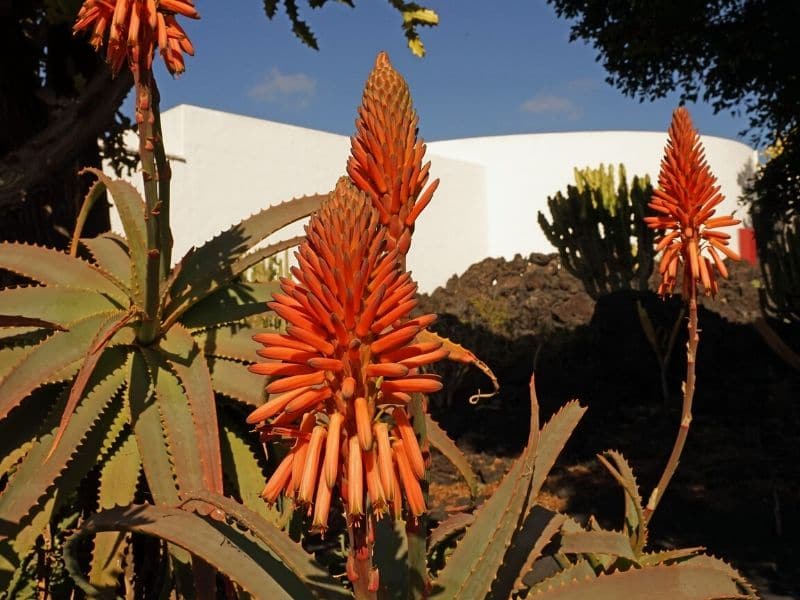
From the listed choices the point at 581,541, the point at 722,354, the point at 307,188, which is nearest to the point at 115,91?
the point at 581,541

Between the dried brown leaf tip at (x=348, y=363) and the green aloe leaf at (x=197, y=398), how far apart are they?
72 cm

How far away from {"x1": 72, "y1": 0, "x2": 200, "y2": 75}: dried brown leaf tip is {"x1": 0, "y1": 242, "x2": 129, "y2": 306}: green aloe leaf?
0.62 m

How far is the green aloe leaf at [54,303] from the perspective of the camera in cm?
186

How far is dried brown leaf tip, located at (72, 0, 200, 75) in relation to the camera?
5.03 ft

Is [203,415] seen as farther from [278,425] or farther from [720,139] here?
[720,139]

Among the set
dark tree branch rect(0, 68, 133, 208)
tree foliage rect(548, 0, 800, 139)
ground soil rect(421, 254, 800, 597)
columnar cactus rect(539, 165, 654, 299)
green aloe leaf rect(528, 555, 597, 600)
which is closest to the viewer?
green aloe leaf rect(528, 555, 597, 600)

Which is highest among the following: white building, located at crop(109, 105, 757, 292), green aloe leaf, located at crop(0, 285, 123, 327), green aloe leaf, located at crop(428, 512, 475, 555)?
white building, located at crop(109, 105, 757, 292)

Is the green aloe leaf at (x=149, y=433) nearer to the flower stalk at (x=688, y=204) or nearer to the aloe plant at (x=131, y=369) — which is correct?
the aloe plant at (x=131, y=369)

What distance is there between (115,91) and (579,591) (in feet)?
7.71

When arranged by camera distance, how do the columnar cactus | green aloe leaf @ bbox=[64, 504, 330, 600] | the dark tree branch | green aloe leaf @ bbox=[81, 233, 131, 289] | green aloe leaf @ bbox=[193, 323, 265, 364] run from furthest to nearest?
the columnar cactus, the dark tree branch, green aloe leaf @ bbox=[81, 233, 131, 289], green aloe leaf @ bbox=[193, 323, 265, 364], green aloe leaf @ bbox=[64, 504, 330, 600]

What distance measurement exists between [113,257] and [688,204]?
65.6 inches

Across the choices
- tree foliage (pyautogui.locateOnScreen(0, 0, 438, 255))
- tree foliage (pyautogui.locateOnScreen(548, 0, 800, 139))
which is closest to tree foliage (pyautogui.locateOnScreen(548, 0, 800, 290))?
tree foliage (pyautogui.locateOnScreen(548, 0, 800, 139))

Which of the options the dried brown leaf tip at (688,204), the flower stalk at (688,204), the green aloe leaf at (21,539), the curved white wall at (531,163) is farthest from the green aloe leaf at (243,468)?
the curved white wall at (531,163)

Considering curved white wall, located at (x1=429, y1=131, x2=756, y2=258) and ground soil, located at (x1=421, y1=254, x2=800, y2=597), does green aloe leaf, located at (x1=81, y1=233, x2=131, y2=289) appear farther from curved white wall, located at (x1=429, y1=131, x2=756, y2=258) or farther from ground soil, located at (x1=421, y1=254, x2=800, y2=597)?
curved white wall, located at (x1=429, y1=131, x2=756, y2=258)
